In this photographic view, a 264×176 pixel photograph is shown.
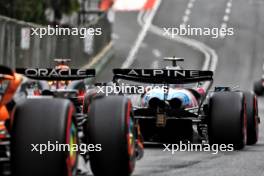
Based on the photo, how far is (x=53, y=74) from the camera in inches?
426

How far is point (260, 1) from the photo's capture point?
60.8m

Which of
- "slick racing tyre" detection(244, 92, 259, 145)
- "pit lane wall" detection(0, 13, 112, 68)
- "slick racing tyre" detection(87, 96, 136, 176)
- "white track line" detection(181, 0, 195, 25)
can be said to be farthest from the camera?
"white track line" detection(181, 0, 195, 25)

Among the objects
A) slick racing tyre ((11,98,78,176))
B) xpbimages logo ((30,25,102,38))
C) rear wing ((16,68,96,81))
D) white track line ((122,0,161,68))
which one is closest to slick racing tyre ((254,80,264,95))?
xpbimages logo ((30,25,102,38))

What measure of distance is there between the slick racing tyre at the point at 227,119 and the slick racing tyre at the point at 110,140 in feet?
14.0

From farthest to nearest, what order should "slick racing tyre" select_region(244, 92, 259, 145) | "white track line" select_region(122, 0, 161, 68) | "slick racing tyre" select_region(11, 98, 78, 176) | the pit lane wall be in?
"white track line" select_region(122, 0, 161, 68) < the pit lane wall < "slick racing tyre" select_region(244, 92, 259, 145) < "slick racing tyre" select_region(11, 98, 78, 176)

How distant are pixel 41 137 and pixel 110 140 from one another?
1022mm

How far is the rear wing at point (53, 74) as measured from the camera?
33.5ft

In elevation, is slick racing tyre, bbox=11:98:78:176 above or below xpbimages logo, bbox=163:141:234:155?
above

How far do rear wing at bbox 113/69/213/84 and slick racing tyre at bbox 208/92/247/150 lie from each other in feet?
1.41

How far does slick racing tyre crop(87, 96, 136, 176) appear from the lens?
28.4 ft

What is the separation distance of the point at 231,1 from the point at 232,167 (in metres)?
49.9

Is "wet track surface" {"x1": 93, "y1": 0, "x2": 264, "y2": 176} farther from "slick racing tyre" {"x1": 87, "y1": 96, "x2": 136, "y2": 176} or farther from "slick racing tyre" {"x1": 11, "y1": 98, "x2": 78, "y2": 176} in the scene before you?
"slick racing tyre" {"x1": 11, "y1": 98, "x2": 78, "y2": 176}

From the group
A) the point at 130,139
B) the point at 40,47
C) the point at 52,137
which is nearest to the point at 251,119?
the point at 130,139

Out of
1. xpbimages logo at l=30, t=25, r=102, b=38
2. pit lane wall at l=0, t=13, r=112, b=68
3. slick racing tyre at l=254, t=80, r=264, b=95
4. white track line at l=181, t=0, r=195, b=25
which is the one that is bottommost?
slick racing tyre at l=254, t=80, r=264, b=95
